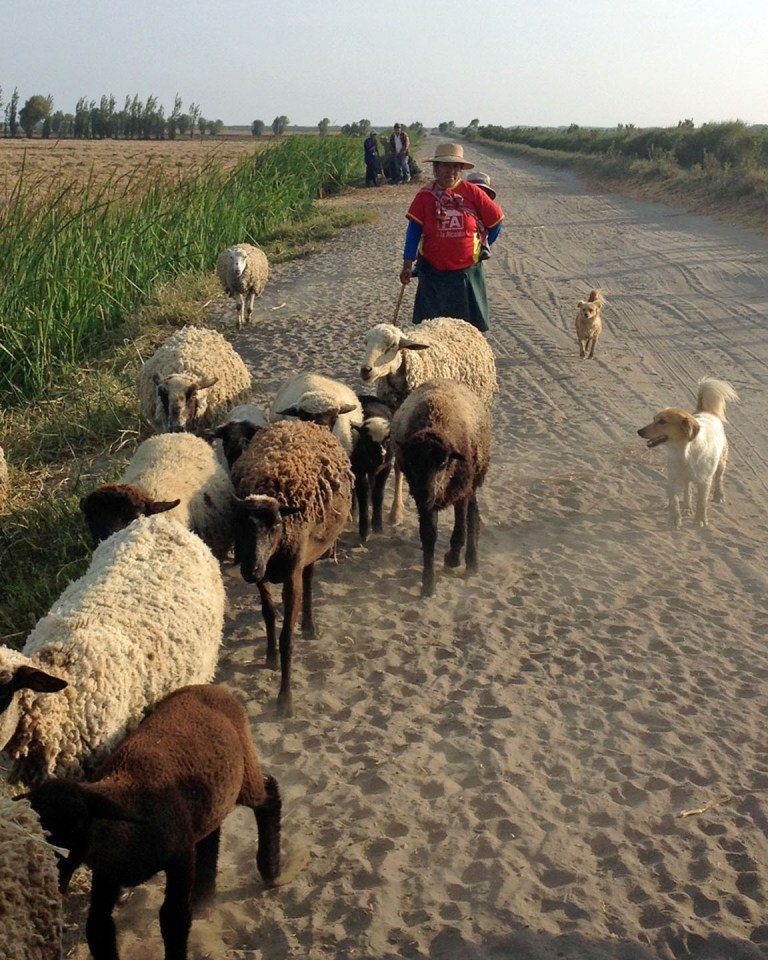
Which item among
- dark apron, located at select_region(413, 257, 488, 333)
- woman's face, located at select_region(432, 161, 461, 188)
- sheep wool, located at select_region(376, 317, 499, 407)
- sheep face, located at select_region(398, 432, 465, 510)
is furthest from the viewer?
dark apron, located at select_region(413, 257, 488, 333)

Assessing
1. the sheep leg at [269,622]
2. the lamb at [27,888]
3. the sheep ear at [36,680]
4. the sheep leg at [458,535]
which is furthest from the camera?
the sheep leg at [458,535]

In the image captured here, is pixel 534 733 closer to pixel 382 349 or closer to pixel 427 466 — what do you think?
pixel 427 466

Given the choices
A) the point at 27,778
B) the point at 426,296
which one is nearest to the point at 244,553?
the point at 27,778

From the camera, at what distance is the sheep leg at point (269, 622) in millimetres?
5336

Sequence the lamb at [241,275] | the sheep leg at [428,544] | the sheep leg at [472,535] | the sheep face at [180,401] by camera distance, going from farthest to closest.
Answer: the lamb at [241,275] → the sheep face at [180,401] → the sheep leg at [472,535] → the sheep leg at [428,544]

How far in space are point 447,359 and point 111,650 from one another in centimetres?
458

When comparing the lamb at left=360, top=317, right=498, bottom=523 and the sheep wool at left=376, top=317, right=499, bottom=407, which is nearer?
the lamb at left=360, top=317, right=498, bottom=523

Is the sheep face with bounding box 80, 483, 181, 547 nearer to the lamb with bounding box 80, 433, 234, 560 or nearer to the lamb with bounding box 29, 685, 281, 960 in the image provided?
the lamb with bounding box 80, 433, 234, 560

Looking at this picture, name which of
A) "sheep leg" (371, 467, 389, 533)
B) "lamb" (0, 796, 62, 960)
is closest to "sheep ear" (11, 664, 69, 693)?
"lamb" (0, 796, 62, 960)

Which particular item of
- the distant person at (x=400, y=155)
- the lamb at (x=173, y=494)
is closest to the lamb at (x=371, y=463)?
the lamb at (x=173, y=494)

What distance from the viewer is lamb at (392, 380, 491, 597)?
610 centimetres

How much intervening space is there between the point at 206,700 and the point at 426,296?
5.78 m

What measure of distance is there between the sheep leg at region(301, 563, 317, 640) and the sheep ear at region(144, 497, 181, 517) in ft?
3.26

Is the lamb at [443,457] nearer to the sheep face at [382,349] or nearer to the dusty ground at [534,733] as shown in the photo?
the dusty ground at [534,733]
